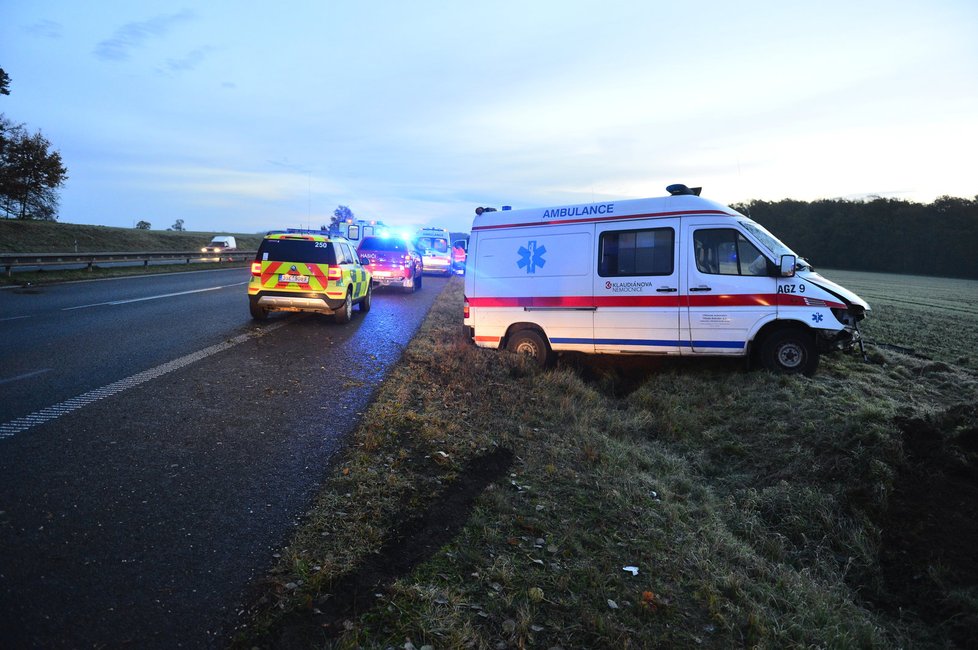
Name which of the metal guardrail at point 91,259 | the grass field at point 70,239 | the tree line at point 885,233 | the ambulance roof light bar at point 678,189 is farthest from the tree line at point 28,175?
the tree line at point 885,233

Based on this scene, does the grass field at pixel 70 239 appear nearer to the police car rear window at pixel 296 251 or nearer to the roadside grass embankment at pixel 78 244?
the roadside grass embankment at pixel 78 244

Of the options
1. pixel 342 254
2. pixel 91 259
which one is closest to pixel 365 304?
pixel 342 254

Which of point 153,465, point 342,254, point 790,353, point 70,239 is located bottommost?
point 153,465

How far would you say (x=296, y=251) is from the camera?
12234 millimetres

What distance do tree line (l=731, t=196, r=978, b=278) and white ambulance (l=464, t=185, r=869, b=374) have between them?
217 feet

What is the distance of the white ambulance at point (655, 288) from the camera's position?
25.8 ft

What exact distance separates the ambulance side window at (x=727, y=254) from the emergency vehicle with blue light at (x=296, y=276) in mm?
7835

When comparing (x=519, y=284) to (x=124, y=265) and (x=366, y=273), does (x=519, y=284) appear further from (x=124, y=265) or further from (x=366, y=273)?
(x=124, y=265)

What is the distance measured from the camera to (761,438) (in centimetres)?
601

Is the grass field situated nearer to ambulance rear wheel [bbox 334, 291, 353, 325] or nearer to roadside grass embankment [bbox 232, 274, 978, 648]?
→ ambulance rear wheel [bbox 334, 291, 353, 325]

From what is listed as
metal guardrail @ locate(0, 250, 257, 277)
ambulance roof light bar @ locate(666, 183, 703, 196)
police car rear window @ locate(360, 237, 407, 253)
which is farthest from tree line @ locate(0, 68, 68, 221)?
ambulance roof light bar @ locate(666, 183, 703, 196)

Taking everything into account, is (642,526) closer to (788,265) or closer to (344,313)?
(788,265)

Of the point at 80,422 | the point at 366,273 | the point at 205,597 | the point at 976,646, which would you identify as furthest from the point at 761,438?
the point at 366,273

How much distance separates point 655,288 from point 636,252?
0.63 metres
